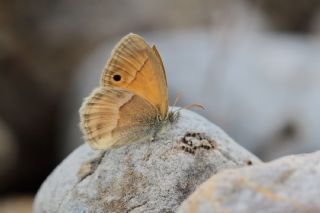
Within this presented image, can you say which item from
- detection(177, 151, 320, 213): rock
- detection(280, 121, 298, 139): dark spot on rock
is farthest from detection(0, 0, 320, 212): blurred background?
detection(177, 151, 320, 213): rock

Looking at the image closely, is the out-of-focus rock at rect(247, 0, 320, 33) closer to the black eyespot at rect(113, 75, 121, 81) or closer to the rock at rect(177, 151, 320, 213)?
the black eyespot at rect(113, 75, 121, 81)

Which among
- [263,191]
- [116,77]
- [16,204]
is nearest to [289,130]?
[16,204]

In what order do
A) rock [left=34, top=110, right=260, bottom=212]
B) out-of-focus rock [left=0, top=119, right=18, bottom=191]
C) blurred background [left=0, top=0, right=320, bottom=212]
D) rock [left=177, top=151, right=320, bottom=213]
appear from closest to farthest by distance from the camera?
rock [left=177, top=151, right=320, bottom=213]
rock [left=34, top=110, right=260, bottom=212]
blurred background [left=0, top=0, right=320, bottom=212]
out-of-focus rock [left=0, top=119, right=18, bottom=191]

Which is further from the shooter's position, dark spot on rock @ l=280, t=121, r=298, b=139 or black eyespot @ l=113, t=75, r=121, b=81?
dark spot on rock @ l=280, t=121, r=298, b=139

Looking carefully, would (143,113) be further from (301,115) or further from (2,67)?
(2,67)

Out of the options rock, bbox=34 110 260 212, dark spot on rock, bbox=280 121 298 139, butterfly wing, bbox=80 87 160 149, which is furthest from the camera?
dark spot on rock, bbox=280 121 298 139

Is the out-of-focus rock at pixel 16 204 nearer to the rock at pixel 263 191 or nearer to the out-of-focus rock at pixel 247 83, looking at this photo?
the out-of-focus rock at pixel 247 83
